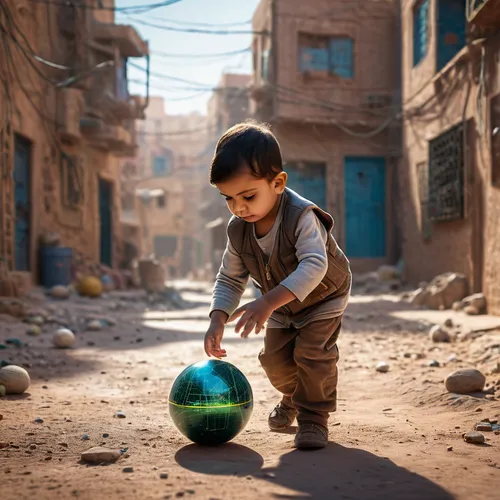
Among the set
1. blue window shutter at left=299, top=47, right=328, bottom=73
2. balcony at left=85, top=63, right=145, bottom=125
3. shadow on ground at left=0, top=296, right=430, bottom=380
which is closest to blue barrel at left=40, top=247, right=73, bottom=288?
shadow on ground at left=0, top=296, right=430, bottom=380

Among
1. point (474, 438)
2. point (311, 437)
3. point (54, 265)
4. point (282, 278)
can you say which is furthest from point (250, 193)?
point (54, 265)

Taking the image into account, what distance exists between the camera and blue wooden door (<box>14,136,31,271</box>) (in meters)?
11.4

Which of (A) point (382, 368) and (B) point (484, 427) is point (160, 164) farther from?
(B) point (484, 427)

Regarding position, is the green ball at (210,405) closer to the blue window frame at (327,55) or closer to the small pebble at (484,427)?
the small pebble at (484,427)

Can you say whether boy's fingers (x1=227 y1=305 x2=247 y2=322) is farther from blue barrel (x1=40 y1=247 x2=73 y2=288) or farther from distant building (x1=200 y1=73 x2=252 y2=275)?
distant building (x1=200 y1=73 x2=252 y2=275)

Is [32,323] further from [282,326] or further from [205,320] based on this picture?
[282,326]

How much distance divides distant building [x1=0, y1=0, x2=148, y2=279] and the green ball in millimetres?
7590

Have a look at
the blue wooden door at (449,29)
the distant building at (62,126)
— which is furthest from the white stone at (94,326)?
the blue wooden door at (449,29)

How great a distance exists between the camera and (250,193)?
8.90ft

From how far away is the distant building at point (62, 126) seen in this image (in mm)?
10391

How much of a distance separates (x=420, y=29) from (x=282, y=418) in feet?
Answer: 41.7

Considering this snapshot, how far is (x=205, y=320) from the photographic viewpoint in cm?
1035

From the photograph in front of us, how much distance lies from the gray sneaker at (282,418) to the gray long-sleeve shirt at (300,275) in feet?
1.56

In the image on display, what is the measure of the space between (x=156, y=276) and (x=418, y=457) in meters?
14.5
